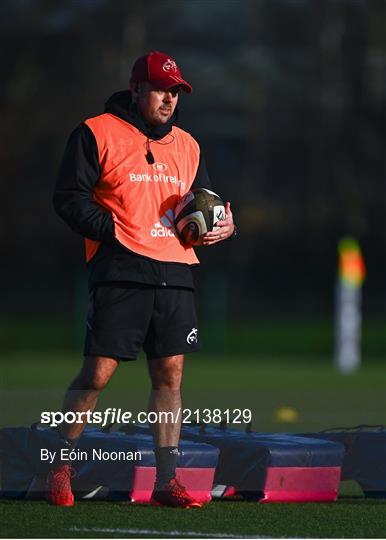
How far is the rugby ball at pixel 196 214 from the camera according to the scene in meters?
7.14

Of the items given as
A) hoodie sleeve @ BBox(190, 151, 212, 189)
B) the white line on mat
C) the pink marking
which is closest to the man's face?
hoodie sleeve @ BBox(190, 151, 212, 189)

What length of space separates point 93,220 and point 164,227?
0.38 metres

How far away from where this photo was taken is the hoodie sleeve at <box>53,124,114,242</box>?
23.2 ft

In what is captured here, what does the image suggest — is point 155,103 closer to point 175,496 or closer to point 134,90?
point 134,90

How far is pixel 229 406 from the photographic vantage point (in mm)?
14445

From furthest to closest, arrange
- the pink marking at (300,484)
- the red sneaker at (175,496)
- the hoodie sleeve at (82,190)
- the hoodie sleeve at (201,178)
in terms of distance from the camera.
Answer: the pink marking at (300,484) < the hoodie sleeve at (201,178) < the red sneaker at (175,496) < the hoodie sleeve at (82,190)

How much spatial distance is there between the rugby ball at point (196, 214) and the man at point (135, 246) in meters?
0.05

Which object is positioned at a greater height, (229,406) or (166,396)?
(166,396)

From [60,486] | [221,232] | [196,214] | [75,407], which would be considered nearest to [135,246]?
[196,214]

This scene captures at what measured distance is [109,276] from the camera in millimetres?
7113

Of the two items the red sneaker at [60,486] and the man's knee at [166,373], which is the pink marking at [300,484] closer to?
the man's knee at [166,373]

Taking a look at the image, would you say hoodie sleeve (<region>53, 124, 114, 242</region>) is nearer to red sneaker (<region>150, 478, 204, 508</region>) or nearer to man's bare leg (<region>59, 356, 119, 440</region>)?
man's bare leg (<region>59, 356, 119, 440</region>)

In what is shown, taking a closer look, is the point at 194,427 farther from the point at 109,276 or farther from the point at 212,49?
the point at 212,49

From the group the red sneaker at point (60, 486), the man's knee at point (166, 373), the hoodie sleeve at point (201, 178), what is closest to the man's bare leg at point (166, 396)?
the man's knee at point (166, 373)
